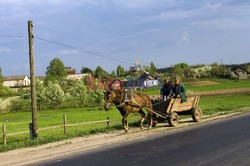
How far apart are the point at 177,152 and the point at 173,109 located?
6891mm

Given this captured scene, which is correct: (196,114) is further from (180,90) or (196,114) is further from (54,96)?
(54,96)

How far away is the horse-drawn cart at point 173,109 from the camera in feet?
56.3

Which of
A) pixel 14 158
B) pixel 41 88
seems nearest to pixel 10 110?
pixel 41 88

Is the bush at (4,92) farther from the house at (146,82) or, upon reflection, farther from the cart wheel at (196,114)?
the cart wheel at (196,114)

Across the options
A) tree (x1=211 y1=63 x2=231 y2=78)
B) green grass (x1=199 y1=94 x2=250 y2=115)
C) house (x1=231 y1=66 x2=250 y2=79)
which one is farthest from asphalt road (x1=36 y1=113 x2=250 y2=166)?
house (x1=231 y1=66 x2=250 y2=79)

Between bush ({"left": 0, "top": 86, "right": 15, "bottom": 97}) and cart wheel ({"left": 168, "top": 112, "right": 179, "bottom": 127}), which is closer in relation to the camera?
cart wheel ({"left": 168, "top": 112, "right": 179, "bottom": 127})

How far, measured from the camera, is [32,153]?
12391 mm

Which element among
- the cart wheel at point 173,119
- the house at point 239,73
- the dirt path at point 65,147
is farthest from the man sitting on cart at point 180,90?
the house at point 239,73

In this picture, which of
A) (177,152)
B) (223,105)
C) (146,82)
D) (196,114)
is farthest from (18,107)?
(177,152)

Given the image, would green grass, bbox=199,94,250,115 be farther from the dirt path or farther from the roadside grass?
the dirt path

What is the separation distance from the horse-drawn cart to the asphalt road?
9.68 ft

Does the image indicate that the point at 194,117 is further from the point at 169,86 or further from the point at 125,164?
the point at 125,164

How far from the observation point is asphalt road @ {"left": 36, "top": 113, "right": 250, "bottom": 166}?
938cm

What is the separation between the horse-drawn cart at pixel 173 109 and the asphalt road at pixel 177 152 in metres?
2.95
